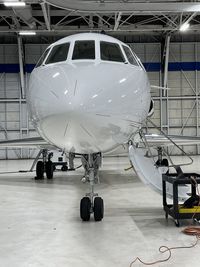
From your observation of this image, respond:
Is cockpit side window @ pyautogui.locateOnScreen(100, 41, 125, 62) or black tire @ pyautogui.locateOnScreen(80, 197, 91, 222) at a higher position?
cockpit side window @ pyautogui.locateOnScreen(100, 41, 125, 62)

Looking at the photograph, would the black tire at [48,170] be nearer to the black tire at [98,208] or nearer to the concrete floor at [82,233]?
the concrete floor at [82,233]

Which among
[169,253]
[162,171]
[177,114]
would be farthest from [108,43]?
[177,114]

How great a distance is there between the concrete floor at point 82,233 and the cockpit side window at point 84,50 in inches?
105

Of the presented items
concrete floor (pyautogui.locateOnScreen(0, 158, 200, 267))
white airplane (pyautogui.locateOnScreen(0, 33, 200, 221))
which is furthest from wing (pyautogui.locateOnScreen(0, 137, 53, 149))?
white airplane (pyautogui.locateOnScreen(0, 33, 200, 221))

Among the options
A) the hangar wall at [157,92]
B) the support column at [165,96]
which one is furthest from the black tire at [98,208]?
the support column at [165,96]

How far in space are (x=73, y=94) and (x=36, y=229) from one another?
7.96ft

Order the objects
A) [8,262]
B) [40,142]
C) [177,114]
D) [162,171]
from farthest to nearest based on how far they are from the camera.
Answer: [177,114], [40,142], [162,171], [8,262]

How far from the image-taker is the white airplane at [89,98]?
16.3ft

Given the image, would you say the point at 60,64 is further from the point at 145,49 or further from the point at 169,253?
the point at 145,49

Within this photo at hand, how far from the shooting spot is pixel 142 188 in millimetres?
11016

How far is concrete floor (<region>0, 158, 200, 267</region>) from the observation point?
460 centimetres

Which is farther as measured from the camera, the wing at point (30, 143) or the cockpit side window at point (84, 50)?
the wing at point (30, 143)

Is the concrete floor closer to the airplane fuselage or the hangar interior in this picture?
the hangar interior

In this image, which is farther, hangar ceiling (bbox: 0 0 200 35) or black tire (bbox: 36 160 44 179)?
hangar ceiling (bbox: 0 0 200 35)
